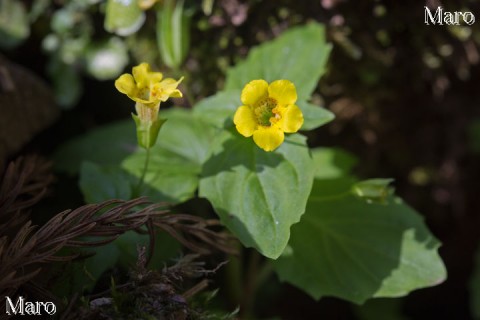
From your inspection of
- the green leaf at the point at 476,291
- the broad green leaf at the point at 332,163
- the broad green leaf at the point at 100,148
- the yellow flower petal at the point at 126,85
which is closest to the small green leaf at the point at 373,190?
the broad green leaf at the point at 332,163

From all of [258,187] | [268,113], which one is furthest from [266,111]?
[258,187]

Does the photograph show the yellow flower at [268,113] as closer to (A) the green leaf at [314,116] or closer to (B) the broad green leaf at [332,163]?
(A) the green leaf at [314,116]

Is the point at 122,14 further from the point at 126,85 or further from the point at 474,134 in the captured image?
the point at 474,134

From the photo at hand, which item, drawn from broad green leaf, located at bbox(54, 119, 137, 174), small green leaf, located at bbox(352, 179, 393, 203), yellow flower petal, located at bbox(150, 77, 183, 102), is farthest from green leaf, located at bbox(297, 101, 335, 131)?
broad green leaf, located at bbox(54, 119, 137, 174)

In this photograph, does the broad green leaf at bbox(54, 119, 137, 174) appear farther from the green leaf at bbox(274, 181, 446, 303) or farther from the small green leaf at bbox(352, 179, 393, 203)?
the small green leaf at bbox(352, 179, 393, 203)

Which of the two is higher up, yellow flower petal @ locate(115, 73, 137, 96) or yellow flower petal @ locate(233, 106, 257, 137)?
yellow flower petal @ locate(115, 73, 137, 96)

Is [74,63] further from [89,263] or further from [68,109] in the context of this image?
[89,263]

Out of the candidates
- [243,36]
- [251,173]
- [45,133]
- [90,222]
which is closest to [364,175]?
[243,36]
